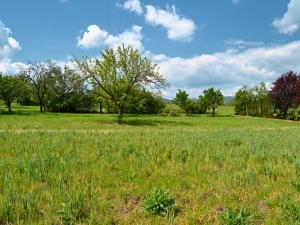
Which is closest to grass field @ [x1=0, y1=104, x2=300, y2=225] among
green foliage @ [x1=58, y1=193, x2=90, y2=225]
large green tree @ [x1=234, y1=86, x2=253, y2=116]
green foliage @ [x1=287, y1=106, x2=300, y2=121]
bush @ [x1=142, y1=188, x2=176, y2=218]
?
green foliage @ [x1=58, y1=193, x2=90, y2=225]

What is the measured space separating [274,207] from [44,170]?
16.9 ft

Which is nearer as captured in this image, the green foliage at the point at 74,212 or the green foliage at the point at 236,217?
the green foliage at the point at 236,217

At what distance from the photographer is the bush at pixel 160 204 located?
581 centimetres

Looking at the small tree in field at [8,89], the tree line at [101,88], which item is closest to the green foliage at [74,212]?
the tree line at [101,88]

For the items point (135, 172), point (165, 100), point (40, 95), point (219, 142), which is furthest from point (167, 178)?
A: point (165, 100)

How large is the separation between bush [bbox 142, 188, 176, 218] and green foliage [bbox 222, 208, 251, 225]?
890mm

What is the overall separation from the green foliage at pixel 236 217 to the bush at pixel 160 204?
0.89 m

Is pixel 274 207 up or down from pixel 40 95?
down

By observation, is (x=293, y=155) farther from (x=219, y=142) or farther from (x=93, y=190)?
(x=93, y=190)

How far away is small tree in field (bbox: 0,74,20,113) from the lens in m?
55.3

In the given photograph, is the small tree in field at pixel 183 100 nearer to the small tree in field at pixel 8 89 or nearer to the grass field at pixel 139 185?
the small tree in field at pixel 8 89

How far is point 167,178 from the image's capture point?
7.66 metres

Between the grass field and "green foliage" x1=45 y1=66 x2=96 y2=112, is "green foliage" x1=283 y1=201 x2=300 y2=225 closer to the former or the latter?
the grass field

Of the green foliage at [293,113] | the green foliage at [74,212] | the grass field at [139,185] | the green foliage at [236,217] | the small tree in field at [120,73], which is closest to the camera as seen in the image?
the green foliage at [236,217]
